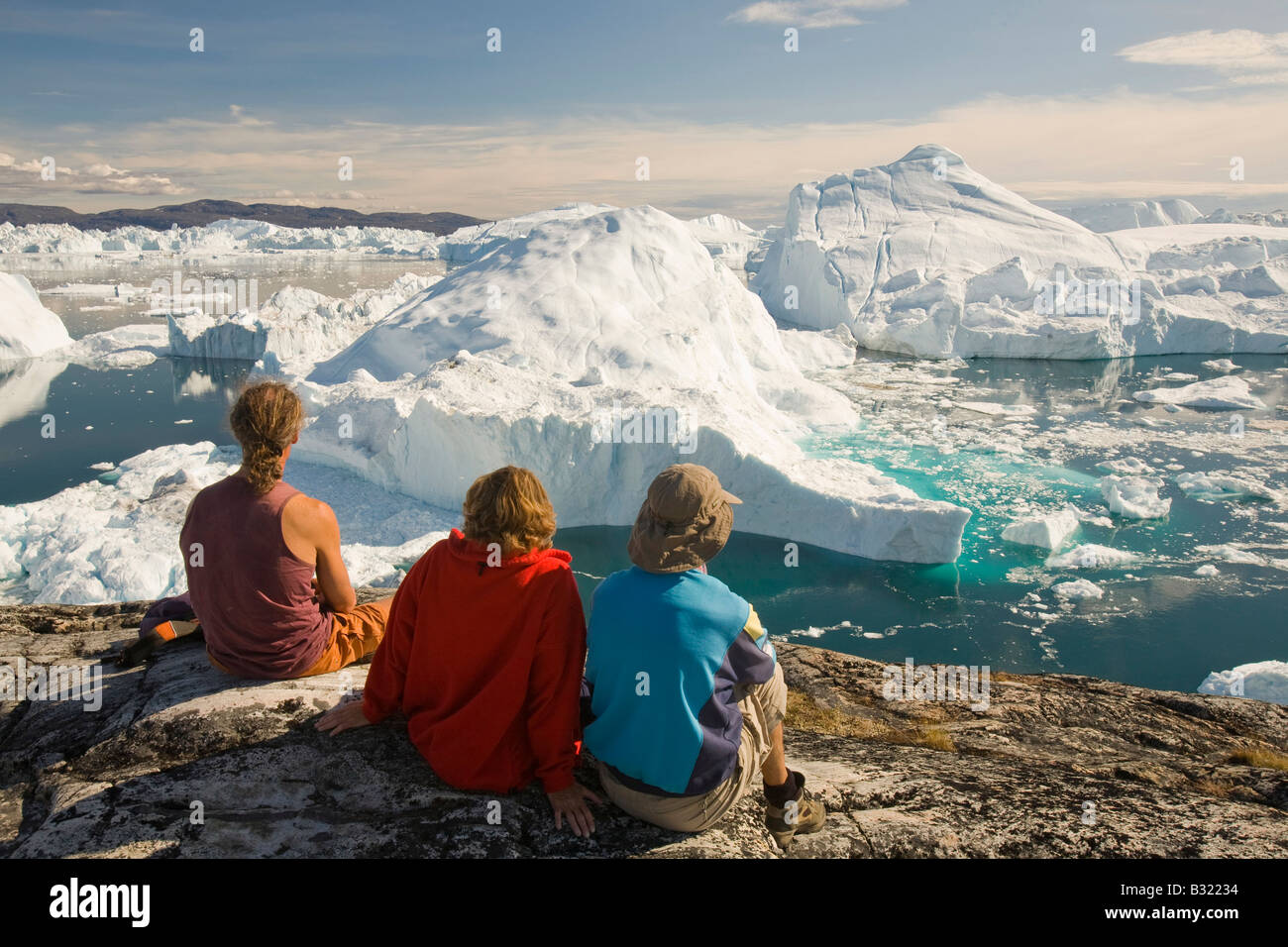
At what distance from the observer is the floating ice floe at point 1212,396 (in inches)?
698

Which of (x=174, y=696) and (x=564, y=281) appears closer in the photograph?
(x=174, y=696)

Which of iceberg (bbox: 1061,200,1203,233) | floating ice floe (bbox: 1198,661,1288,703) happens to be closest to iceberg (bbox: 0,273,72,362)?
floating ice floe (bbox: 1198,661,1288,703)

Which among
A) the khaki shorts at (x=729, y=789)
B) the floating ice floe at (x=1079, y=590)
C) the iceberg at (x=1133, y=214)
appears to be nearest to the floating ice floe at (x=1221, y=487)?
the floating ice floe at (x=1079, y=590)

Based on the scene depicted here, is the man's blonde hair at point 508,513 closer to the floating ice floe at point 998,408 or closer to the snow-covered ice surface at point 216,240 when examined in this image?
the floating ice floe at point 998,408

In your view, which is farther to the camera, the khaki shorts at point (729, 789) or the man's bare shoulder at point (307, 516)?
the man's bare shoulder at point (307, 516)

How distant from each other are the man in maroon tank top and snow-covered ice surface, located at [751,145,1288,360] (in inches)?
1031

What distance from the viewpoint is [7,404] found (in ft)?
58.7

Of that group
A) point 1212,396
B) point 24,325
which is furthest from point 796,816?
point 24,325

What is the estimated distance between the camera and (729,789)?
196cm

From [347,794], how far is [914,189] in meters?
40.3

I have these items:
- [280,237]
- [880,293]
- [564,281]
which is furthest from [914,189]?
[280,237]

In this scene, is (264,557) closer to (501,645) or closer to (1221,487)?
(501,645)

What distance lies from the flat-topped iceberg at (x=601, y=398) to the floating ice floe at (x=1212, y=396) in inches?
322
